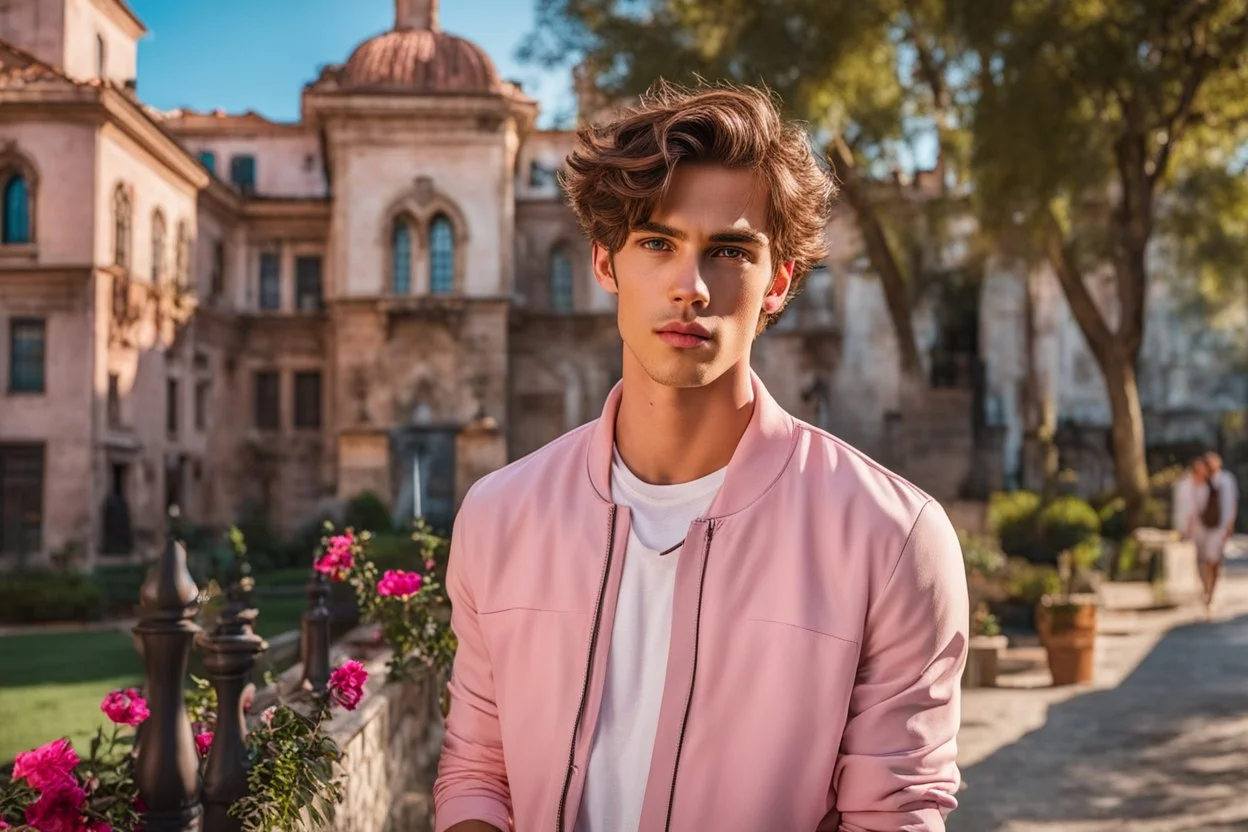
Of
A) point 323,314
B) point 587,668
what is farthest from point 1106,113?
point 323,314

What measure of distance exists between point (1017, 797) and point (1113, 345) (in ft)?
47.9

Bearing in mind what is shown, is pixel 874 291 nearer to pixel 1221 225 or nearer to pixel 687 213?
pixel 1221 225

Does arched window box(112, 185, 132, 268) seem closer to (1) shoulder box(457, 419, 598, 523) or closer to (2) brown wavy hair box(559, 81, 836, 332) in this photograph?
(1) shoulder box(457, 419, 598, 523)

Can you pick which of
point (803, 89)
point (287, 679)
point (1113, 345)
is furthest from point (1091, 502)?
point (287, 679)

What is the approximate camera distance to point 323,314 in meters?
38.0

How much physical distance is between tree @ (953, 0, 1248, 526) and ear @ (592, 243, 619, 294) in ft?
60.1

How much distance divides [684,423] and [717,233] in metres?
0.36

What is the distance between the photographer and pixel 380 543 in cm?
1298

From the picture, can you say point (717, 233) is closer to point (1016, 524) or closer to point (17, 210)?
point (1016, 524)

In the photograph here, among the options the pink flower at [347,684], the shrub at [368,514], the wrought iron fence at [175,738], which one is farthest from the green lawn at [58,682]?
the shrub at [368,514]

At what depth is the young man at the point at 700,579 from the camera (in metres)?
2.19

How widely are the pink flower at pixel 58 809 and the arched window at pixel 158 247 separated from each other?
28.9m

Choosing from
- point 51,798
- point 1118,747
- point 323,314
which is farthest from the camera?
point 323,314

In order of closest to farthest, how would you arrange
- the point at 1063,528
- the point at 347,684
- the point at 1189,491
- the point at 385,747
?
the point at 347,684, the point at 385,747, the point at 1189,491, the point at 1063,528
